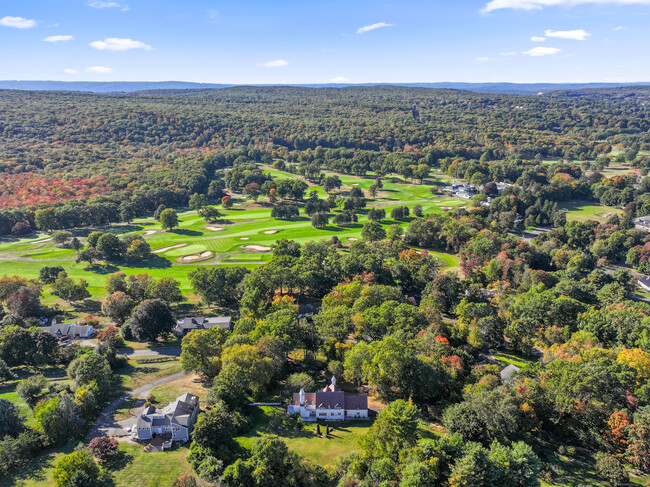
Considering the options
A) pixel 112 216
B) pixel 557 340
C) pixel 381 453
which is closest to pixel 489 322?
pixel 557 340

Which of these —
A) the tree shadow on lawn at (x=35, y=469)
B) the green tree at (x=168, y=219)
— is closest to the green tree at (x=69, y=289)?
the tree shadow on lawn at (x=35, y=469)

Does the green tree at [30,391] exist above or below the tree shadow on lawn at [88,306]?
above

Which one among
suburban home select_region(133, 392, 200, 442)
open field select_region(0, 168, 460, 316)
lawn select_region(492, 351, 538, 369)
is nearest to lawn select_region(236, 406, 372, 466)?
suburban home select_region(133, 392, 200, 442)

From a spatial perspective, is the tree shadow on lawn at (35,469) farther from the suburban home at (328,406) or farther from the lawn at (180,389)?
the suburban home at (328,406)

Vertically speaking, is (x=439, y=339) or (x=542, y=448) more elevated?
(x=439, y=339)

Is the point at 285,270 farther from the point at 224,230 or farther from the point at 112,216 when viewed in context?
the point at 112,216

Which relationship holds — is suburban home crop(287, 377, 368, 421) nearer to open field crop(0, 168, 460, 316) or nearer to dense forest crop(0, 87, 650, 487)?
dense forest crop(0, 87, 650, 487)
